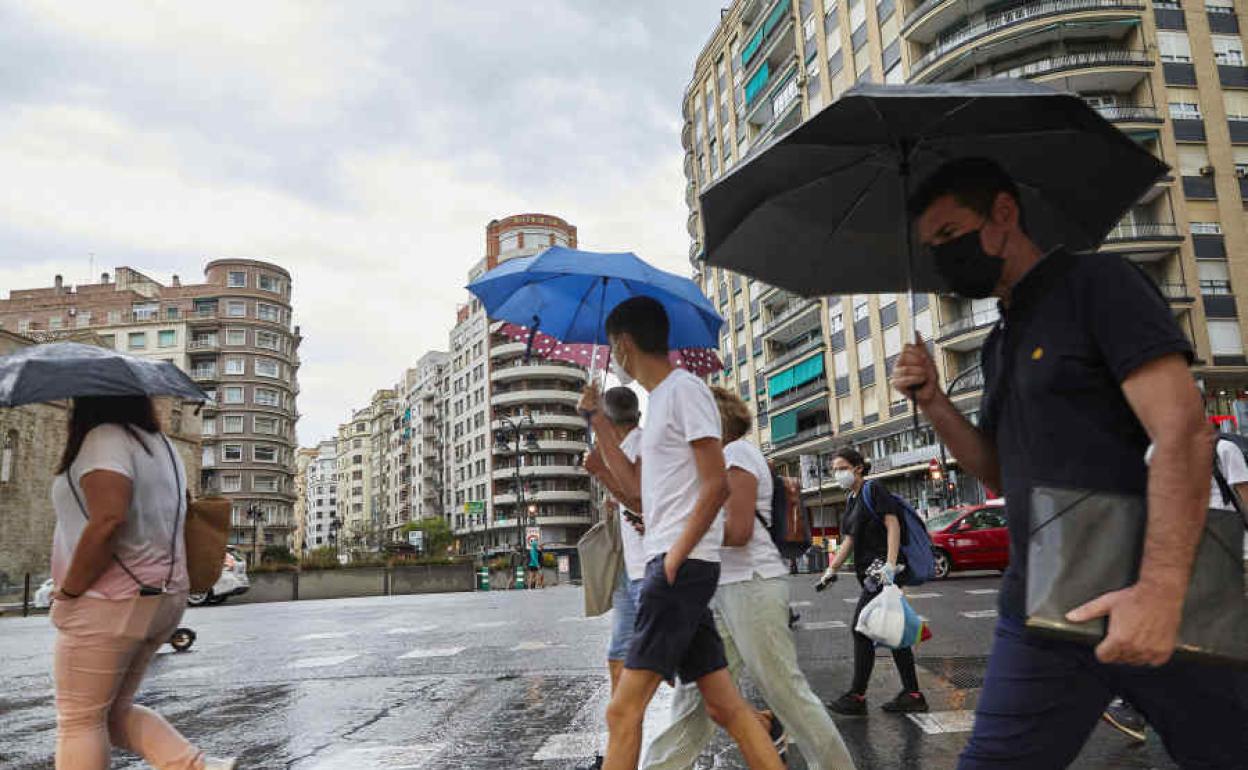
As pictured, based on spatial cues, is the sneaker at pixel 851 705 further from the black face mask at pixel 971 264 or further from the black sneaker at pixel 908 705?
the black face mask at pixel 971 264

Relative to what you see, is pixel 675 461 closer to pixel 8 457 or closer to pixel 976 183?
pixel 976 183

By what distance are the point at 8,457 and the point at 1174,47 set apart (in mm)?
47617

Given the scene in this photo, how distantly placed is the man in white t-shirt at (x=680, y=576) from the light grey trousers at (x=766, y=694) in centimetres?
33

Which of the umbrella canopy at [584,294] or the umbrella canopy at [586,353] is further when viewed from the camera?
the umbrella canopy at [586,353]

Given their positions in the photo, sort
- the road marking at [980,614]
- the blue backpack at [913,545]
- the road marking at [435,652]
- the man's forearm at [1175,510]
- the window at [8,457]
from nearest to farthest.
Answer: the man's forearm at [1175,510] → the blue backpack at [913,545] → the road marking at [435,652] → the road marking at [980,614] → the window at [8,457]

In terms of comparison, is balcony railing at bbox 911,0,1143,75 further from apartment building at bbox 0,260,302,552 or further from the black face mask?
apartment building at bbox 0,260,302,552

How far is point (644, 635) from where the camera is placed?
3002mm

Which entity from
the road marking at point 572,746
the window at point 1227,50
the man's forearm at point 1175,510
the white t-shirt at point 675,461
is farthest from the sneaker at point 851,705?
the window at point 1227,50

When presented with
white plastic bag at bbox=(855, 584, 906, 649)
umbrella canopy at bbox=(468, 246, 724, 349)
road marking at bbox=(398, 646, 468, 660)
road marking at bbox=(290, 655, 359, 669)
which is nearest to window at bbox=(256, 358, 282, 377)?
road marking at bbox=(398, 646, 468, 660)

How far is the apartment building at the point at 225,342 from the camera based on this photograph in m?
87.4

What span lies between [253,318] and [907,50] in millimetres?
69218

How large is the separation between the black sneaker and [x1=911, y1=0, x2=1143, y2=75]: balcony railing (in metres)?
35.7

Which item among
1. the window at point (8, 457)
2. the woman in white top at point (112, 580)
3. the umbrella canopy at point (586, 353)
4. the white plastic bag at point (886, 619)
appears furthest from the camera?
the window at point (8, 457)

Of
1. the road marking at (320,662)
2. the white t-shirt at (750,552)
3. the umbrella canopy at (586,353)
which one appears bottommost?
the road marking at (320,662)
